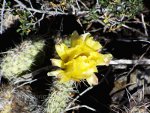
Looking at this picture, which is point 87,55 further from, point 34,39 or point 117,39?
point 117,39

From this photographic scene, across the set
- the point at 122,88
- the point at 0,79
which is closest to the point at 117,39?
the point at 122,88

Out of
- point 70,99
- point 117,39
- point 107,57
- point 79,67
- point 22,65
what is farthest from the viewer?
point 117,39

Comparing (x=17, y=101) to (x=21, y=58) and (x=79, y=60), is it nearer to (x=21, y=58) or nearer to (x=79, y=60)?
(x=21, y=58)

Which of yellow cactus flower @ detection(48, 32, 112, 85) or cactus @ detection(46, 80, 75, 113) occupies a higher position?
yellow cactus flower @ detection(48, 32, 112, 85)

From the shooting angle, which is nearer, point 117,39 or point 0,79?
point 0,79

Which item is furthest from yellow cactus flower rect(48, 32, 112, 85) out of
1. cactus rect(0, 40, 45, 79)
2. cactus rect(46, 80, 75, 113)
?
cactus rect(0, 40, 45, 79)

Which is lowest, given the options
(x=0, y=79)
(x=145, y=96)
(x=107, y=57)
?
(x=145, y=96)

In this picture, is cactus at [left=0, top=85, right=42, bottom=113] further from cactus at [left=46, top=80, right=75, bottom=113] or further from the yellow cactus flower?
the yellow cactus flower
